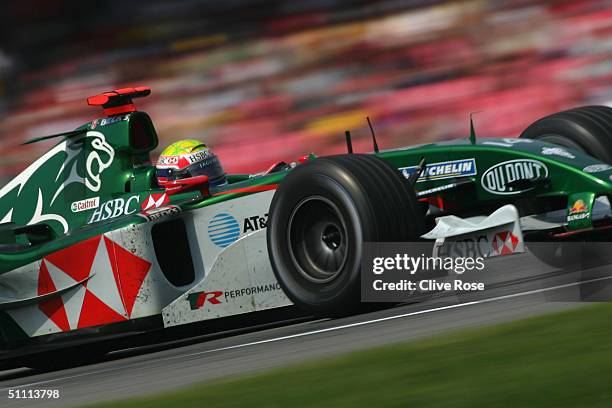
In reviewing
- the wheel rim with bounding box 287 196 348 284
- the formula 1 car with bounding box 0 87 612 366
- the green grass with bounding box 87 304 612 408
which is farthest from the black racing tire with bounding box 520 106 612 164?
the green grass with bounding box 87 304 612 408

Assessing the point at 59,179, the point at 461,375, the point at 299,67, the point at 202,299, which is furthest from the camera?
the point at 299,67

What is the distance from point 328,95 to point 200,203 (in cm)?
675

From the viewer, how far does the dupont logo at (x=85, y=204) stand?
845cm

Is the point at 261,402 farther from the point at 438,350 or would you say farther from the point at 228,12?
the point at 228,12

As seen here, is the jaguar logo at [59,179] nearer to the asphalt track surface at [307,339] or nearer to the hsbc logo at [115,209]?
the hsbc logo at [115,209]

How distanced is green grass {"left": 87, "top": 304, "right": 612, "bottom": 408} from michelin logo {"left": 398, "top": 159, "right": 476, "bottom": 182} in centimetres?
146

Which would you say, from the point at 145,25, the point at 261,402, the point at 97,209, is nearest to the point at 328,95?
the point at 145,25

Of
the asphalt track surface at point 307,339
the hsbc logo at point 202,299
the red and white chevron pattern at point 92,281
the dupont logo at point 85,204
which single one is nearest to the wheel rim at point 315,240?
the asphalt track surface at point 307,339

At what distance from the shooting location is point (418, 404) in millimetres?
4203

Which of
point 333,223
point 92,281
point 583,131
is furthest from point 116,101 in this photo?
point 583,131

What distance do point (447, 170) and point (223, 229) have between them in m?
1.46

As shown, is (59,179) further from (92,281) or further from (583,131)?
(583,131)

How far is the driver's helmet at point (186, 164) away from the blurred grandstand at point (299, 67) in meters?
4.94

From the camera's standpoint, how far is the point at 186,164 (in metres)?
8.11
